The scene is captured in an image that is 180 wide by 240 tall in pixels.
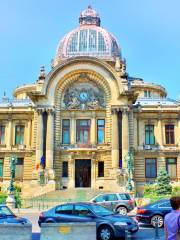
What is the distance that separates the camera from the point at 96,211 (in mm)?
17172

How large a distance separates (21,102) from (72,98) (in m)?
10.6

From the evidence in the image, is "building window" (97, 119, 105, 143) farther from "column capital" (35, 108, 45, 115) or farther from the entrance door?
"column capital" (35, 108, 45, 115)

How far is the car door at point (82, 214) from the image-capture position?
54.7 feet

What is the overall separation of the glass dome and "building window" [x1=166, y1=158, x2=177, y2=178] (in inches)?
834

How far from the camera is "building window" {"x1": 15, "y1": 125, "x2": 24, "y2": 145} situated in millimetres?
49631

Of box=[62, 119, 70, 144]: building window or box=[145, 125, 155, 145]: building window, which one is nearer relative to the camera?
box=[62, 119, 70, 144]: building window

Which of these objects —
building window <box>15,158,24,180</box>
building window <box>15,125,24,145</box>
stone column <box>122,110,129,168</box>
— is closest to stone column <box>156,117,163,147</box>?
stone column <box>122,110,129,168</box>

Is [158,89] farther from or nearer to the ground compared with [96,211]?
farther from the ground

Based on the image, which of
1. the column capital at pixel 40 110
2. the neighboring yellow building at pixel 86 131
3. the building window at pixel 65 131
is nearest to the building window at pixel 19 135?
the neighboring yellow building at pixel 86 131

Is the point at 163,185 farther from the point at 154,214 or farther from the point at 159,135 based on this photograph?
the point at 154,214

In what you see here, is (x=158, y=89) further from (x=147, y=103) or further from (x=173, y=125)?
(x=173, y=125)

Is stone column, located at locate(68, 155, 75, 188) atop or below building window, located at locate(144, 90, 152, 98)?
below

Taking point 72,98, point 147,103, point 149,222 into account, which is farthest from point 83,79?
point 149,222

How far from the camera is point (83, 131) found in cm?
4769
